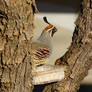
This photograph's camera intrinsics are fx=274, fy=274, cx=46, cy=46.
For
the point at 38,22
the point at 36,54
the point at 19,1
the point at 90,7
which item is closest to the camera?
the point at 19,1

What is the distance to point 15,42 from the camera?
166cm

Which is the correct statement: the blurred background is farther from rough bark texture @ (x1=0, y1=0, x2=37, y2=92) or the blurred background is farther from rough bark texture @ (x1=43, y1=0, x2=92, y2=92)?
rough bark texture @ (x1=0, y1=0, x2=37, y2=92)

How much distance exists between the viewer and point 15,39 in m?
1.66

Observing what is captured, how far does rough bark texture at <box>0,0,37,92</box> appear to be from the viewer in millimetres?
1594

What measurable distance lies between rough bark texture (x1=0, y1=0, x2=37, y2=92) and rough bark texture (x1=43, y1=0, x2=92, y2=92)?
48 cm

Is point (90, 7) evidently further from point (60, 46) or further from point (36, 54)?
point (60, 46)

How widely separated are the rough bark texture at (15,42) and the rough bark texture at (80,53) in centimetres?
48

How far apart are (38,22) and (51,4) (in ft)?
1.15

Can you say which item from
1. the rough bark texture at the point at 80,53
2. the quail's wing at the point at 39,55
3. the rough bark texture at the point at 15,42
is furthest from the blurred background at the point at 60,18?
the rough bark texture at the point at 15,42

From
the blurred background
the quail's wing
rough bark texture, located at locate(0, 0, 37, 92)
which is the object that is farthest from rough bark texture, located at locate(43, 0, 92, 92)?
the blurred background

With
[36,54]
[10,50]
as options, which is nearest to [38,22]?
[36,54]

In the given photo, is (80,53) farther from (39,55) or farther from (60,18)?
(60,18)

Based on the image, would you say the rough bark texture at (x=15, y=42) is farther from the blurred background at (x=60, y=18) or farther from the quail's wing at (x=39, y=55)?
the blurred background at (x=60, y=18)

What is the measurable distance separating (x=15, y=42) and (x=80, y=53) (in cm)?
70
